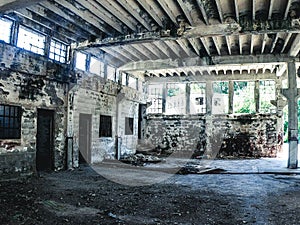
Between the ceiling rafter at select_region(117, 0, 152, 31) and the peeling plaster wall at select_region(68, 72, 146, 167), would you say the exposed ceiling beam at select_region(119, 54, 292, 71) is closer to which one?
the peeling plaster wall at select_region(68, 72, 146, 167)

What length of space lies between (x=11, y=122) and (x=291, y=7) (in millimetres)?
7556

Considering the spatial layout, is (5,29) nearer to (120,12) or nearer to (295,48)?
(120,12)

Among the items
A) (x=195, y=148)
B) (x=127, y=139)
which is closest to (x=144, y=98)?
(x=127, y=139)

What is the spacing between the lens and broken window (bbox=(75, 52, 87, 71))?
10.1m

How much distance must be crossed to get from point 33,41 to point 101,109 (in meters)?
4.02

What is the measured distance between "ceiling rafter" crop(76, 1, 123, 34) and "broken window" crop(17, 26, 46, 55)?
209 centimetres

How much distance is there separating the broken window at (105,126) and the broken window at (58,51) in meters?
3.08

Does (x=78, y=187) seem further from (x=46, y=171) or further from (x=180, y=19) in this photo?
(x=180, y=19)

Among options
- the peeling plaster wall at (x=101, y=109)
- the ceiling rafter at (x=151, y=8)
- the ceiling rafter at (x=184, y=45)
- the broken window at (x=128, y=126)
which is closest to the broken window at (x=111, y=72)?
the peeling plaster wall at (x=101, y=109)

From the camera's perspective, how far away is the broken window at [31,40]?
7.58 metres

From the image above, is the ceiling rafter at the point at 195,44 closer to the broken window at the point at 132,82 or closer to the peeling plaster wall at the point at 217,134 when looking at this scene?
the broken window at the point at 132,82

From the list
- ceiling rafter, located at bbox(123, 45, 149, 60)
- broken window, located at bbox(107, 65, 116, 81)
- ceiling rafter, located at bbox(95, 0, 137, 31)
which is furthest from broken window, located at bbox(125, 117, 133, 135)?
ceiling rafter, located at bbox(95, 0, 137, 31)

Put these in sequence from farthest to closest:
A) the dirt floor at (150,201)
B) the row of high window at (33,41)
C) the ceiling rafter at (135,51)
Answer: the ceiling rafter at (135,51) → the row of high window at (33,41) → the dirt floor at (150,201)

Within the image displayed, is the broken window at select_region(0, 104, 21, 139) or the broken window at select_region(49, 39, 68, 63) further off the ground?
the broken window at select_region(49, 39, 68, 63)
